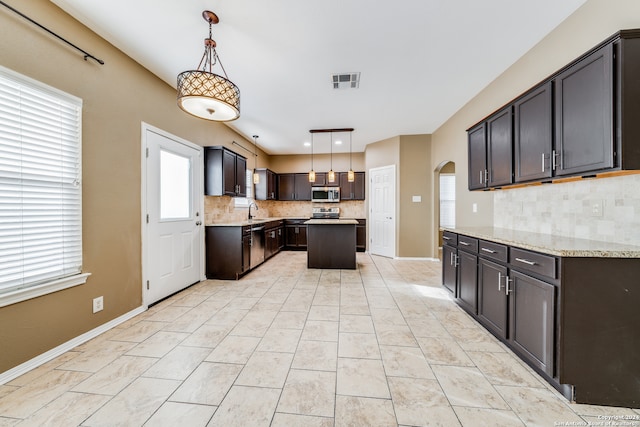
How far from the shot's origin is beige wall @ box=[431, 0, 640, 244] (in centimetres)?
184

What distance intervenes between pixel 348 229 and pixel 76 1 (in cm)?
426

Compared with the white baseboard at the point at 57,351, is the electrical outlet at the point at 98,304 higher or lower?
higher

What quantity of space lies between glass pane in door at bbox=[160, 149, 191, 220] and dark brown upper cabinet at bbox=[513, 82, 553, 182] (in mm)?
4097

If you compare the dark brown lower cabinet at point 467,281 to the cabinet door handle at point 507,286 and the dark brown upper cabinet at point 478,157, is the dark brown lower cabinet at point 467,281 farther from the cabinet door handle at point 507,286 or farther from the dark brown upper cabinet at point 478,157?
the dark brown upper cabinet at point 478,157

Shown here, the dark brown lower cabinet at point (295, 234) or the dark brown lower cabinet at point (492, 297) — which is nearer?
the dark brown lower cabinet at point (492, 297)

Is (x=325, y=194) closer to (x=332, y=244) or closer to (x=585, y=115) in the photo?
(x=332, y=244)

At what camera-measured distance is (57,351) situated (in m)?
1.97

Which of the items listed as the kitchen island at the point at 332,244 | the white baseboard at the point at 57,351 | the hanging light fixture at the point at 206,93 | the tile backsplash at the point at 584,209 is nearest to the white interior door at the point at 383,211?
the kitchen island at the point at 332,244

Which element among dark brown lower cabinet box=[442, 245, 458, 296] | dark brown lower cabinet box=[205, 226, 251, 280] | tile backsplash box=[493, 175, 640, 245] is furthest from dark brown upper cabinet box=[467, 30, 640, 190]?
dark brown lower cabinet box=[205, 226, 251, 280]

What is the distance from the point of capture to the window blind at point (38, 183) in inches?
67.1

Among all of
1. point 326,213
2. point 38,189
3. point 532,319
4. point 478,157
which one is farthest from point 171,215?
point 326,213

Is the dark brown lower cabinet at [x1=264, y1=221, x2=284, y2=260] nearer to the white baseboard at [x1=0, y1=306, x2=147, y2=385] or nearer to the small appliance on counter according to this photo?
the small appliance on counter

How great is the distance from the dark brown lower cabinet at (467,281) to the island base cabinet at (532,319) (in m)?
0.54

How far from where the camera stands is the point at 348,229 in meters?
4.72
